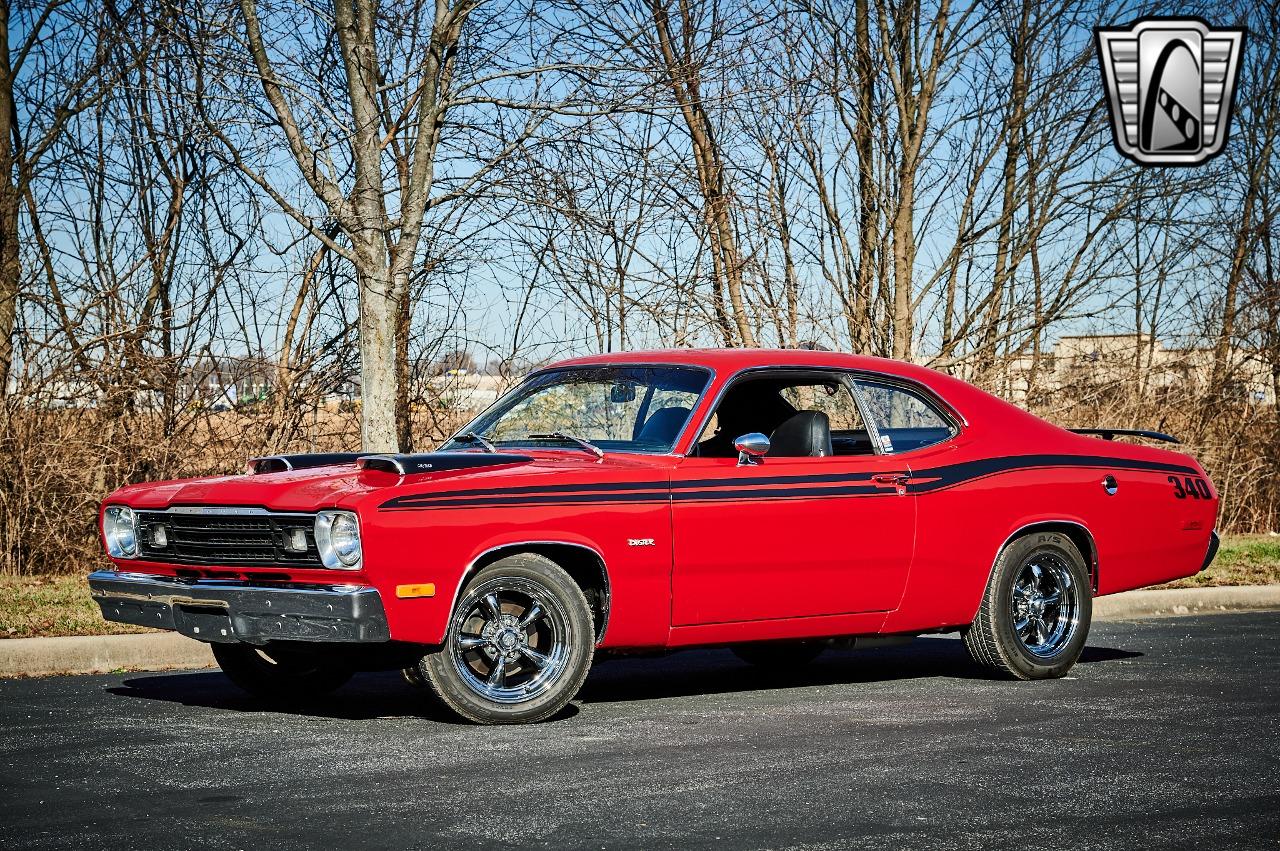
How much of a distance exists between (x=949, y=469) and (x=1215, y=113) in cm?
1382

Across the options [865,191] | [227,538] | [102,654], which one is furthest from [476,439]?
[865,191]

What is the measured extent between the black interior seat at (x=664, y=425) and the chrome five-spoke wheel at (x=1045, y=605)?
2.27 m

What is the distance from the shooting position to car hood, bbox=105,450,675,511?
22.5 ft

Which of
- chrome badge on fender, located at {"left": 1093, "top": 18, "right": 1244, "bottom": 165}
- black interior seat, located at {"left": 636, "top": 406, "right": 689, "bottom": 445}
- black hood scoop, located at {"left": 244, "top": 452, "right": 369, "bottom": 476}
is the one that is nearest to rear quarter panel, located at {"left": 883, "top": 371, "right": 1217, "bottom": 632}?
black interior seat, located at {"left": 636, "top": 406, "right": 689, "bottom": 445}

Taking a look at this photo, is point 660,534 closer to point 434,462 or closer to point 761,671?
point 434,462

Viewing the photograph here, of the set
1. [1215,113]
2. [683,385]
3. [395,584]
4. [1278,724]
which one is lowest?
[1278,724]

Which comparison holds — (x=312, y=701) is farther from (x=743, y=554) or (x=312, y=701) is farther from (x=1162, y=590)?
(x=1162, y=590)

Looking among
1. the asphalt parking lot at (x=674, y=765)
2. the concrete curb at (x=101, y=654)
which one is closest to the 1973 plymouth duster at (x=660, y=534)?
the asphalt parking lot at (x=674, y=765)

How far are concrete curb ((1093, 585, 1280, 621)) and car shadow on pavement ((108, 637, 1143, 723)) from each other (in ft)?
6.26

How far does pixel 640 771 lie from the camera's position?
20.1ft

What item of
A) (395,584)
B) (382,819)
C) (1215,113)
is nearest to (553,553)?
(395,584)

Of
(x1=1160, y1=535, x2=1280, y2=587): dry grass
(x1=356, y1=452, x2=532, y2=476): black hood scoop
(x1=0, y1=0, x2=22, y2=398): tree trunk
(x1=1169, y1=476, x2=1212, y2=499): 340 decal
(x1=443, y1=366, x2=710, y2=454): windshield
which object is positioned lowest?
(x1=1160, y1=535, x2=1280, y2=587): dry grass

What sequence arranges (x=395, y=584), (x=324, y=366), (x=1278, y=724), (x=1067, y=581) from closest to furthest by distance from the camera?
(x=395, y=584) → (x=1278, y=724) → (x=1067, y=581) → (x=324, y=366)

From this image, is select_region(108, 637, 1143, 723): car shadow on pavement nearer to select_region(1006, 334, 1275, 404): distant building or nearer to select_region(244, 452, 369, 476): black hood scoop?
select_region(244, 452, 369, 476): black hood scoop
